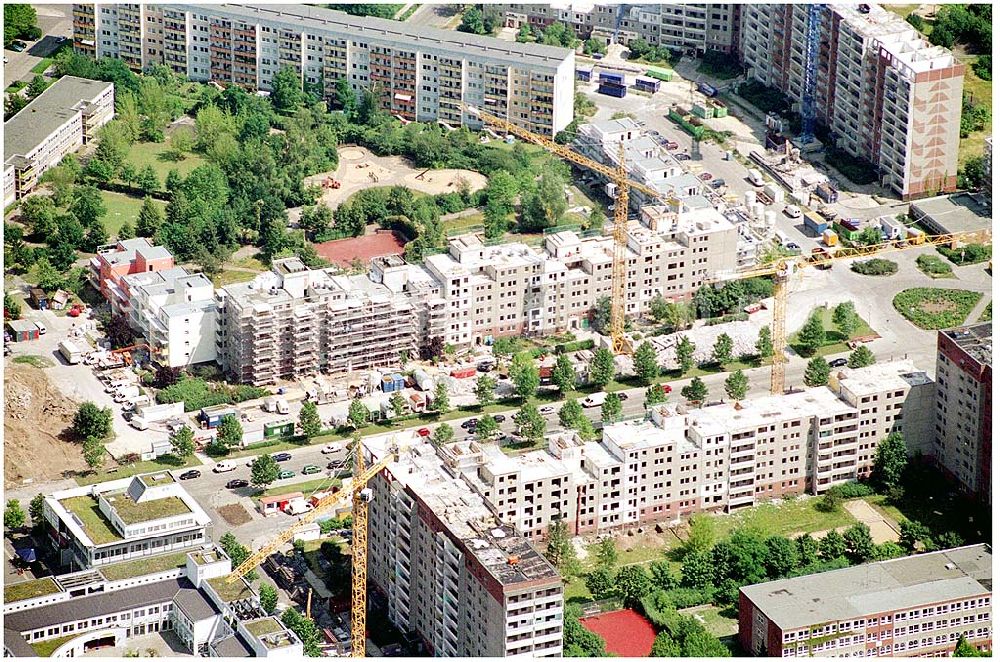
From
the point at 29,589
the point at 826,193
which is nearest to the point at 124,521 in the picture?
the point at 29,589

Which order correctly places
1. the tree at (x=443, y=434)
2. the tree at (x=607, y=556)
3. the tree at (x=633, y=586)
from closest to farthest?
the tree at (x=633, y=586) < the tree at (x=607, y=556) < the tree at (x=443, y=434)

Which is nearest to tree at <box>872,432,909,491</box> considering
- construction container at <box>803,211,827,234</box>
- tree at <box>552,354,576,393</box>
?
tree at <box>552,354,576,393</box>

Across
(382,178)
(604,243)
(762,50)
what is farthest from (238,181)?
(762,50)

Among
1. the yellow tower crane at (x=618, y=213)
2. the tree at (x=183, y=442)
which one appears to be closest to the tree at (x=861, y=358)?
the yellow tower crane at (x=618, y=213)

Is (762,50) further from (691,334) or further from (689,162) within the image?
(691,334)

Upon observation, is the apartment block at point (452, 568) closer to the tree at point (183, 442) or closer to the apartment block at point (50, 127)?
the tree at point (183, 442)

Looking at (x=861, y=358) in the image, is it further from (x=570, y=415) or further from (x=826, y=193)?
(x=826, y=193)
